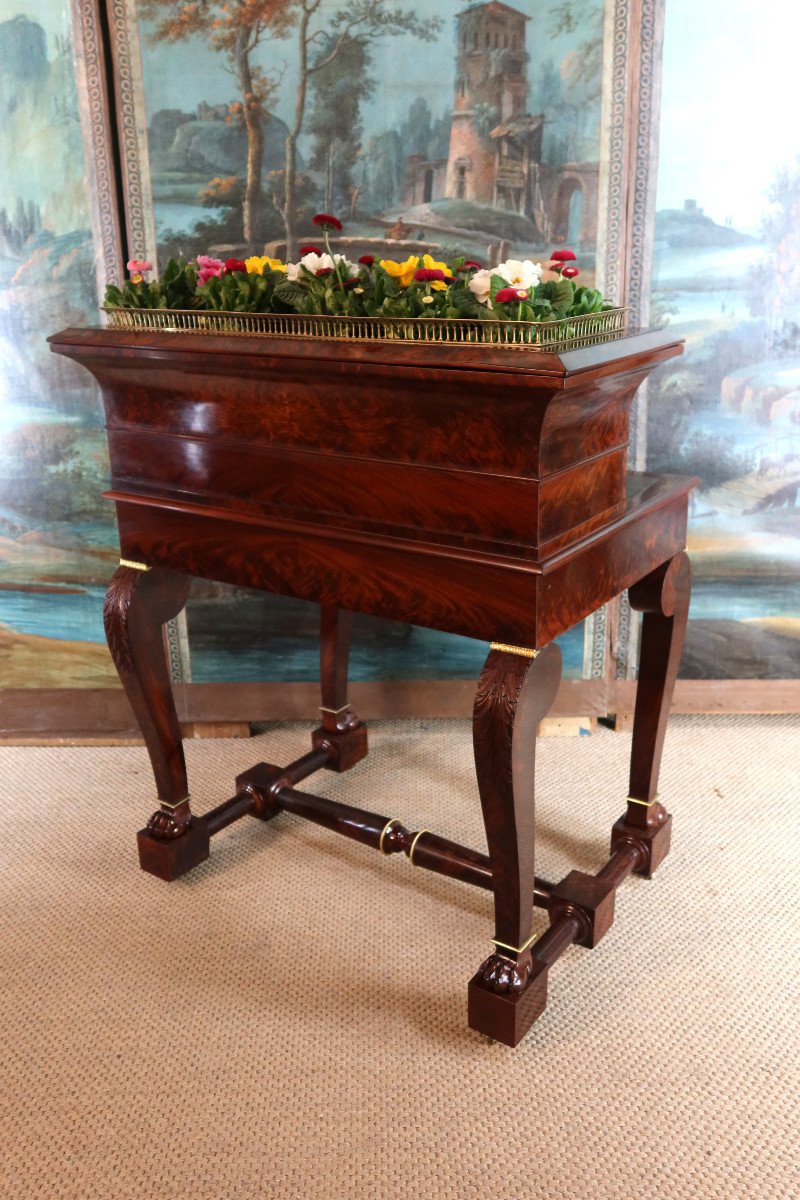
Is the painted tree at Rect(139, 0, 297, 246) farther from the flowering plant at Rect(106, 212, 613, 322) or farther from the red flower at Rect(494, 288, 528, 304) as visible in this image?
the red flower at Rect(494, 288, 528, 304)

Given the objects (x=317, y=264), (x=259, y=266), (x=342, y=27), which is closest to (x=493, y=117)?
(x=342, y=27)

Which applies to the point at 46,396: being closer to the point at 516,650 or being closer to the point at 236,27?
the point at 236,27

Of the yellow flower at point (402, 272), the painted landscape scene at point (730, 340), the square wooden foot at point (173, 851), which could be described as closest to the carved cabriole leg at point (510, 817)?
the yellow flower at point (402, 272)

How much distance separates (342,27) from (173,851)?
2.01m

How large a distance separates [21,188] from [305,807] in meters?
1.72

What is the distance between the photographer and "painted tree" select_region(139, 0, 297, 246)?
2.56m

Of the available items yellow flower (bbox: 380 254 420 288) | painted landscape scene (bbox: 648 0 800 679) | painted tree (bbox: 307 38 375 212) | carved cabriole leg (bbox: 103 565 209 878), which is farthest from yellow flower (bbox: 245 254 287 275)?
painted landscape scene (bbox: 648 0 800 679)

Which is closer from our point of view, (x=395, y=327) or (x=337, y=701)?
(x=395, y=327)

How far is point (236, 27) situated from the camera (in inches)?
101

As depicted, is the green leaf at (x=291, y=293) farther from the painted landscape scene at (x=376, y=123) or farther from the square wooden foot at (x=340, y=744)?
the square wooden foot at (x=340, y=744)

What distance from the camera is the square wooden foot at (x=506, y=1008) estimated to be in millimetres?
1850

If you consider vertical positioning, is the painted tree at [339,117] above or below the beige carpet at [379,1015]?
above

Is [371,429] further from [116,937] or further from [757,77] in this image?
[757,77]

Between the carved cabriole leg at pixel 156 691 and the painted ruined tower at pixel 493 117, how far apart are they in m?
1.26
